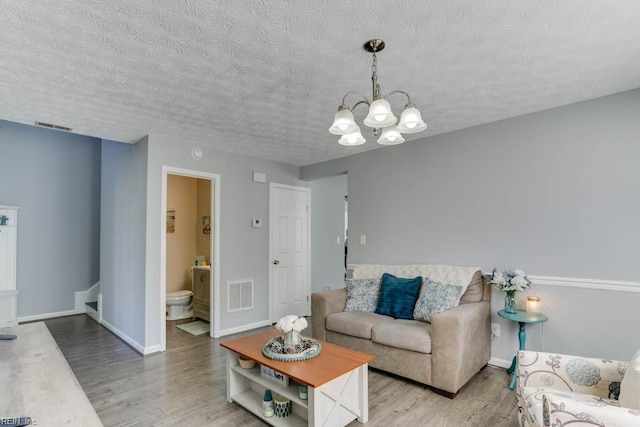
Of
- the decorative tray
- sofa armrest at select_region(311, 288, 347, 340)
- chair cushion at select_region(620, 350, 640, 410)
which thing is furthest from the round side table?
the decorative tray

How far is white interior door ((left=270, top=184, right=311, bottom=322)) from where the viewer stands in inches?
188

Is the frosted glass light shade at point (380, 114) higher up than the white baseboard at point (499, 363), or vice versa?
the frosted glass light shade at point (380, 114)

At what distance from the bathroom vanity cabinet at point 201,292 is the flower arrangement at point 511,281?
143 inches

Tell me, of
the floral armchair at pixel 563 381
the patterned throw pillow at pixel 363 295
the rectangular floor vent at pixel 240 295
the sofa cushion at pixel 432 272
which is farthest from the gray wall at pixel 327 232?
the floral armchair at pixel 563 381

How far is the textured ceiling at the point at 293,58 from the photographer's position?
5.35 ft

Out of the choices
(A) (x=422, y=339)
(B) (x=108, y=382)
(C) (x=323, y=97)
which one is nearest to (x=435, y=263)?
(A) (x=422, y=339)

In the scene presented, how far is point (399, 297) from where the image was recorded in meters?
3.27

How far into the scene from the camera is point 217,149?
4.14 meters

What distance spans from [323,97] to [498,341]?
108 inches

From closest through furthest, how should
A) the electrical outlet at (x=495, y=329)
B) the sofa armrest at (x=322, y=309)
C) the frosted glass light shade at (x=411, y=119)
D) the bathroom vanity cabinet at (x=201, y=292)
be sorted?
the frosted glass light shade at (x=411, y=119) < the electrical outlet at (x=495, y=329) < the sofa armrest at (x=322, y=309) < the bathroom vanity cabinet at (x=201, y=292)

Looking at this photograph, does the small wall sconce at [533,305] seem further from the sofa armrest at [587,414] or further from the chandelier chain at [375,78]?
the chandelier chain at [375,78]

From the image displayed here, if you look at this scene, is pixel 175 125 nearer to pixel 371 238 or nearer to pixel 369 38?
pixel 369 38

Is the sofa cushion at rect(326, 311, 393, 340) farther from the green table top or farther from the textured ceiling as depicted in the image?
the textured ceiling

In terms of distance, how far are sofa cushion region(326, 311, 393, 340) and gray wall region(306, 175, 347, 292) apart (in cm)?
204
